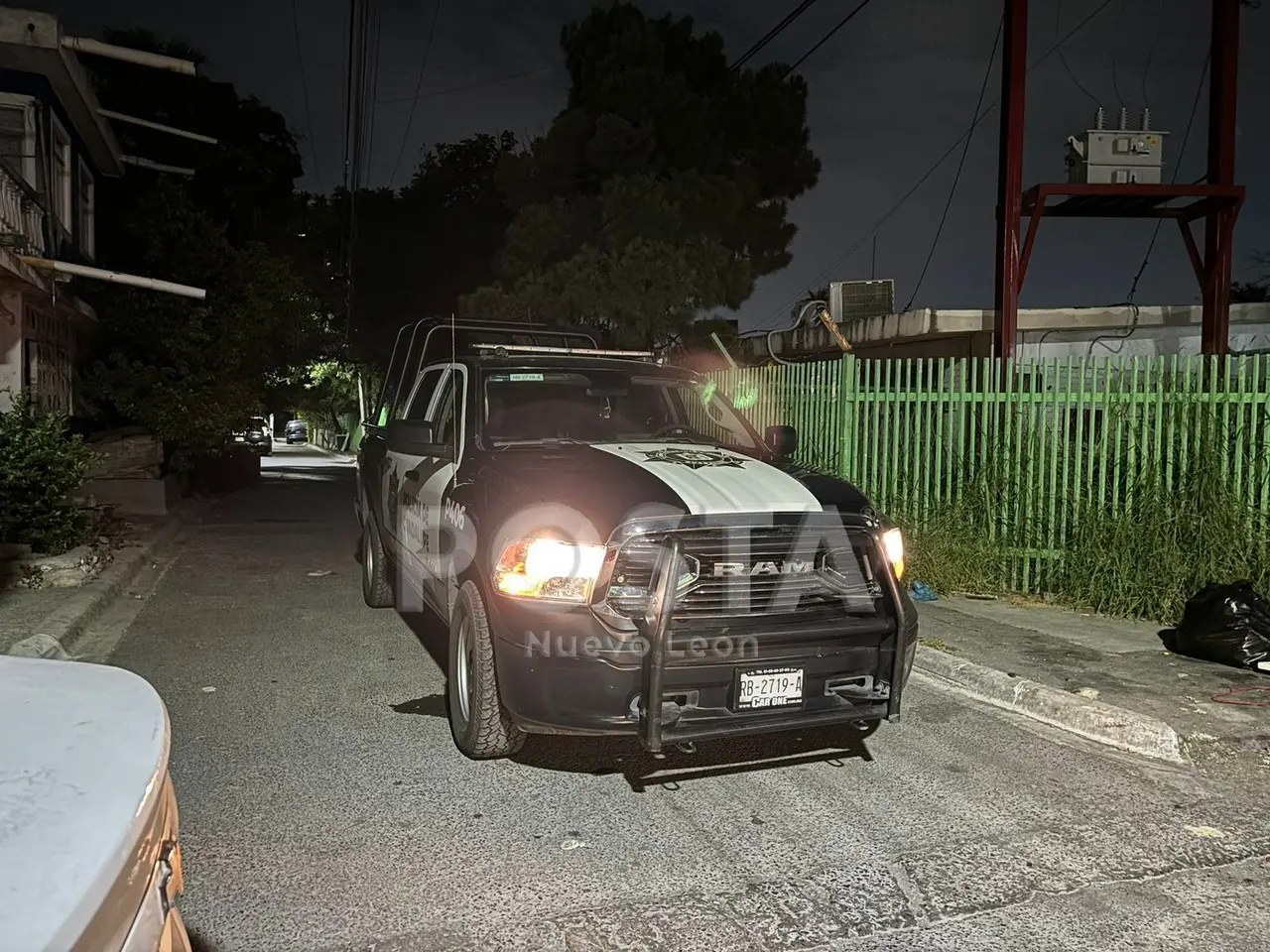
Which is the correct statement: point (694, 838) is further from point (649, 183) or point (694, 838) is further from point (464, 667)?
point (649, 183)

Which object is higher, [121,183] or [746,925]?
[121,183]

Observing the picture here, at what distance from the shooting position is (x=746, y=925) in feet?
10.3

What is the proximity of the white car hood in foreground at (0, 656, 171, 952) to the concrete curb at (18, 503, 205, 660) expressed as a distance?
16.7ft

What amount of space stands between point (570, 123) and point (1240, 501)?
16.6 m

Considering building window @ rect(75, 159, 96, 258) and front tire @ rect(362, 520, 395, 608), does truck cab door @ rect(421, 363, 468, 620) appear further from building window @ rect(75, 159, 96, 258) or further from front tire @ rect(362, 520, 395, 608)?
building window @ rect(75, 159, 96, 258)

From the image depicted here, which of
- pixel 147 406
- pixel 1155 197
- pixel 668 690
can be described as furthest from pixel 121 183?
pixel 668 690

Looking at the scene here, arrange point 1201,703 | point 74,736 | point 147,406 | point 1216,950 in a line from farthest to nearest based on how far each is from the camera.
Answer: point 147,406, point 1201,703, point 1216,950, point 74,736

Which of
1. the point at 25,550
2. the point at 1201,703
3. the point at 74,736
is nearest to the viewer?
the point at 74,736

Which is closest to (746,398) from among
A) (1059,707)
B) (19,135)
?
(1059,707)

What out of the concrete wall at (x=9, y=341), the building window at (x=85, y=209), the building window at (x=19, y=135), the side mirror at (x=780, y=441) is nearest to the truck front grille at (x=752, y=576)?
the side mirror at (x=780, y=441)

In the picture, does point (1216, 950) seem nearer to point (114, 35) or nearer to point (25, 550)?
point (25, 550)

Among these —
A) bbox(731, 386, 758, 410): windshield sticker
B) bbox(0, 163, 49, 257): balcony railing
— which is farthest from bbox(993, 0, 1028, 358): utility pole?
bbox(0, 163, 49, 257): balcony railing

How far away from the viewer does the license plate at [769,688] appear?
382 cm

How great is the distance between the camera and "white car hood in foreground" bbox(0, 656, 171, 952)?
4.39ft
